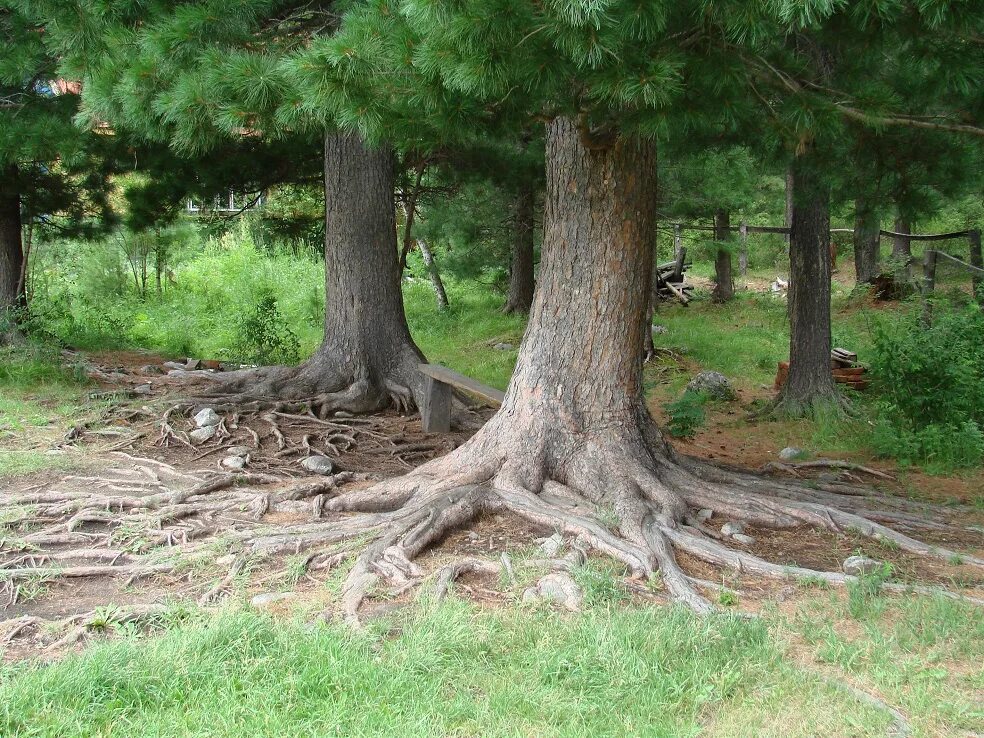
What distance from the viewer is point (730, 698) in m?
3.29

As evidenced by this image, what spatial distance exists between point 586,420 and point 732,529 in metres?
1.09

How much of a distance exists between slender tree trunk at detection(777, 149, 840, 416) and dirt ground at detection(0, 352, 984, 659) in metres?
2.05

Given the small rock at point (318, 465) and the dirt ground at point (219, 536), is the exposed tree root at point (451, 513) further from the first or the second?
the small rock at point (318, 465)

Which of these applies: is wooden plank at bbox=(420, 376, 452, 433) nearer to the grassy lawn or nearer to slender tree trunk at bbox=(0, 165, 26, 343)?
the grassy lawn

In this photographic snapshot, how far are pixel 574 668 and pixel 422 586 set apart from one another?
107 centimetres

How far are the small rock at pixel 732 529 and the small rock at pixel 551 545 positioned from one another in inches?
43.0

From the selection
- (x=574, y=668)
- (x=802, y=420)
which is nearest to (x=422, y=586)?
(x=574, y=668)

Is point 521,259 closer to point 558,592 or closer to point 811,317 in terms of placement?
point 811,317

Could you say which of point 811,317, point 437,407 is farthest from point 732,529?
point 811,317

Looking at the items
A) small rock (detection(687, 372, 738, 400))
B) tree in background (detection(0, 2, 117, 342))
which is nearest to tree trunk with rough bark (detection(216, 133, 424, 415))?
tree in background (detection(0, 2, 117, 342))

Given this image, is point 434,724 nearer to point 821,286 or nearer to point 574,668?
point 574,668

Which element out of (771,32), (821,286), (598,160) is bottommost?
(821,286)

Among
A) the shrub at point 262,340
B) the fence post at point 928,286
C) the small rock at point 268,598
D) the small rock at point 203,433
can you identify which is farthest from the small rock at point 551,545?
the shrub at point 262,340

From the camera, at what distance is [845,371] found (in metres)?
11.1
